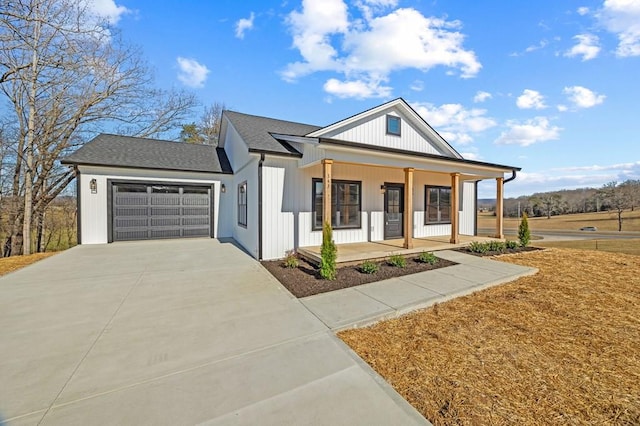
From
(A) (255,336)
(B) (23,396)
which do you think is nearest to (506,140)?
(A) (255,336)

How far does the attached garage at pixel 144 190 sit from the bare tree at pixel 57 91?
3204mm

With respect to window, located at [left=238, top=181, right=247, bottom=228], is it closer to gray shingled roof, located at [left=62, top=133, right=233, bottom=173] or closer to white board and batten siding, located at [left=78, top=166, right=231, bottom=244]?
gray shingled roof, located at [left=62, top=133, right=233, bottom=173]

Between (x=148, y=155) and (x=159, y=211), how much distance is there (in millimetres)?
2444

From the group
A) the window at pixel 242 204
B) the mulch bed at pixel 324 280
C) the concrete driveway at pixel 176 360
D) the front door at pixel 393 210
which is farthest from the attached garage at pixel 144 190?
the front door at pixel 393 210

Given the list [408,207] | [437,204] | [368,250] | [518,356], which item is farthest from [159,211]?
[518,356]

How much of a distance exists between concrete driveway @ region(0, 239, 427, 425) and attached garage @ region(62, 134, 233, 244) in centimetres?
511

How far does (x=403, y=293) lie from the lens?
14.9ft

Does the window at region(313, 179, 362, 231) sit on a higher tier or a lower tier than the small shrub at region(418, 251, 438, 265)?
higher

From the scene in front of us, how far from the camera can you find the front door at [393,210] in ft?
30.4

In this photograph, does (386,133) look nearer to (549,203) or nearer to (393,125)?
(393,125)

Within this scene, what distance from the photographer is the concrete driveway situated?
76.8 inches

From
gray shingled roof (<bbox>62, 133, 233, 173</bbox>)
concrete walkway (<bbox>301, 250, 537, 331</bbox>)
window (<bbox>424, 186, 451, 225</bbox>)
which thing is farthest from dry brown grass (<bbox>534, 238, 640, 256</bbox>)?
gray shingled roof (<bbox>62, 133, 233, 173</bbox>)

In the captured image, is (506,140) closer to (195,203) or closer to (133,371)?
(195,203)

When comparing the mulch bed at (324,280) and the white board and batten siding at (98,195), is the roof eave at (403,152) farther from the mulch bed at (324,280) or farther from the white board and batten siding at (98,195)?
the white board and batten siding at (98,195)
